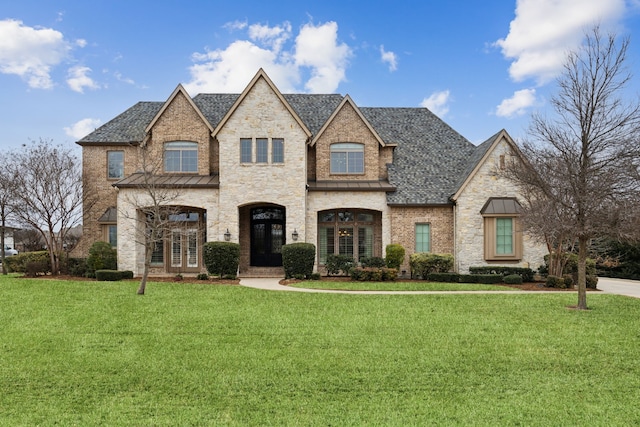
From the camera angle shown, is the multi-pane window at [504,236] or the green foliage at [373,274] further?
the multi-pane window at [504,236]

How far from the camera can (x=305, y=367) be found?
7578mm

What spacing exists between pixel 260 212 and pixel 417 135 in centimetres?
1073

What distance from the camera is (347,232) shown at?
24500 millimetres

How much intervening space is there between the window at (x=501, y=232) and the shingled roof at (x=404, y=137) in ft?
7.21

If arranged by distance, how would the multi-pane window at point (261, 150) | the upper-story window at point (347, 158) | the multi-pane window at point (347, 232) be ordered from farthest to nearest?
1. the multi-pane window at point (347, 232)
2. the upper-story window at point (347, 158)
3. the multi-pane window at point (261, 150)

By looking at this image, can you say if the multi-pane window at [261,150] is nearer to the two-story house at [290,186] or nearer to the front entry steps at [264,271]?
the two-story house at [290,186]

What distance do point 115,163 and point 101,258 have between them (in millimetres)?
5949

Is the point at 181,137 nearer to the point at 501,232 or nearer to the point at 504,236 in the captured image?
the point at 501,232

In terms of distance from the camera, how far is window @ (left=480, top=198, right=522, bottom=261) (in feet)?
72.8

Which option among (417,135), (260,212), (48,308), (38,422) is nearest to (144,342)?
(38,422)

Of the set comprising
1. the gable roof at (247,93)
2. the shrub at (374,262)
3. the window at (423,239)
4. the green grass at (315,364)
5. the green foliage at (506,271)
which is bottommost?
the green grass at (315,364)

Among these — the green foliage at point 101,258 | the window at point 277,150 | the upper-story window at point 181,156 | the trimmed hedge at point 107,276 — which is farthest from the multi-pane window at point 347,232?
the green foliage at point 101,258

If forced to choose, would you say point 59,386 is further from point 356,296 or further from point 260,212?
point 260,212

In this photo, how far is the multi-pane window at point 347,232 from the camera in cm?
2436
